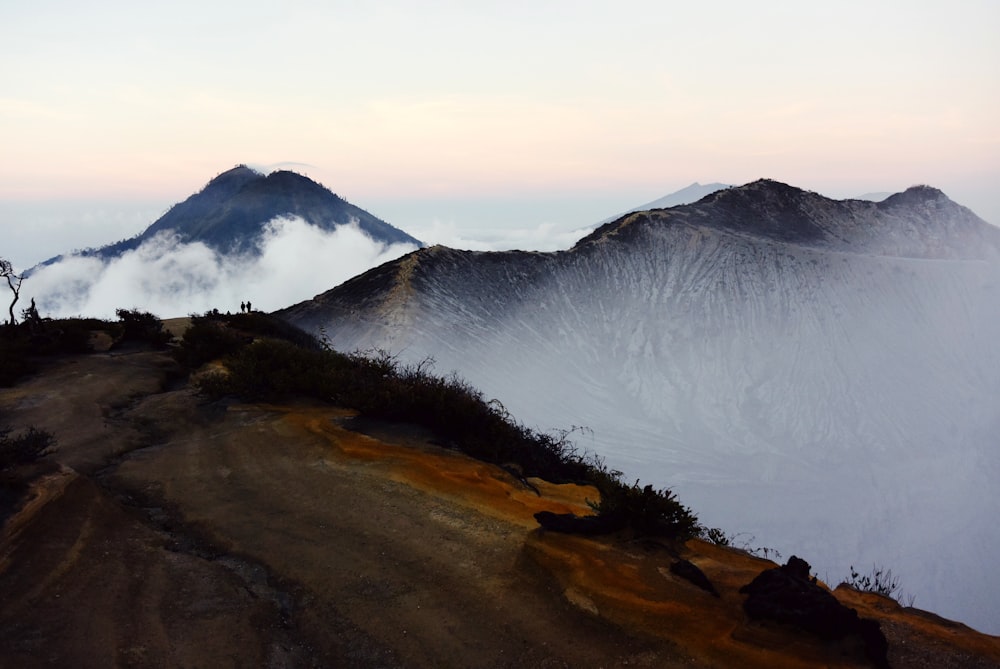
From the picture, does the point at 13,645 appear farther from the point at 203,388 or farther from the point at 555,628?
the point at 203,388

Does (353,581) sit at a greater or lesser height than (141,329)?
lesser

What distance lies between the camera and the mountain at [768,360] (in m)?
51.0

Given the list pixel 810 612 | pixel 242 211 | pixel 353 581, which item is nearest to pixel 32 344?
pixel 353 581

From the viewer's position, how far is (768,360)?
206 feet

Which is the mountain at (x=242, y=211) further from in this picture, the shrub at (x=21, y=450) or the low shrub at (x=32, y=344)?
the shrub at (x=21, y=450)

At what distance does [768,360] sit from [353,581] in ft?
209

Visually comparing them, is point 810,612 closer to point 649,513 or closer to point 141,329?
point 649,513

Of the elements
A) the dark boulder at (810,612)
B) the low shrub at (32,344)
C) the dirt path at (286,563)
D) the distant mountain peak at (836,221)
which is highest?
the distant mountain peak at (836,221)

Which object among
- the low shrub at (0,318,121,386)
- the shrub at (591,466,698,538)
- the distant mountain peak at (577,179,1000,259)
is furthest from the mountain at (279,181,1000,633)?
the shrub at (591,466,698,538)

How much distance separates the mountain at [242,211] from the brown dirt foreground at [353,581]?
17025 centimetres

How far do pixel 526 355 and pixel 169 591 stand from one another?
48285 millimetres

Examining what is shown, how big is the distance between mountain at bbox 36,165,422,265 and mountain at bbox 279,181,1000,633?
128 meters

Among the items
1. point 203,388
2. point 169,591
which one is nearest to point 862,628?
point 169,591

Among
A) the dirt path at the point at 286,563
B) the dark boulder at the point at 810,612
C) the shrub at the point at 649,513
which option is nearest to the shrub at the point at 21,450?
the dirt path at the point at 286,563
